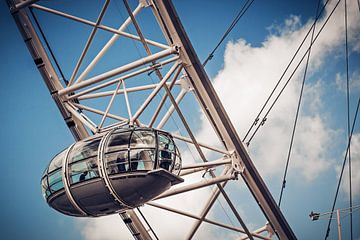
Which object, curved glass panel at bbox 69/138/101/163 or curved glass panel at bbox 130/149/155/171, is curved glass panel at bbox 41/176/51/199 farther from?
curved glass panel at bbox 130/149/155/171

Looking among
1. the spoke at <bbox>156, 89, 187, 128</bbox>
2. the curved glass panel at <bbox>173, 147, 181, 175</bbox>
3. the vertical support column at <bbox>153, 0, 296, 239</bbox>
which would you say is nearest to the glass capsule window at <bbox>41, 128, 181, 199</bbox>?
the curved glass panel at <bbox>173, 147, 181, 175</bbox>

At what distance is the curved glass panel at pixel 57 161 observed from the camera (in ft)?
39.9

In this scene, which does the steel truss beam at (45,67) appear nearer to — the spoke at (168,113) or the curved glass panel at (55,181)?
the spoke at (168,113)

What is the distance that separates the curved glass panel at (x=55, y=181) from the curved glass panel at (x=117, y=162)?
56.6 inches

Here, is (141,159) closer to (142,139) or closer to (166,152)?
(142,139)

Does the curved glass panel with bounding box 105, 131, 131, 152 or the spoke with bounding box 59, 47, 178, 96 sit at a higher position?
the spoke with bounding box 59, 47, 178, 96

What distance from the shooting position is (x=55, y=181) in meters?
12.1

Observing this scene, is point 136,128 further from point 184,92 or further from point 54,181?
point 184,92

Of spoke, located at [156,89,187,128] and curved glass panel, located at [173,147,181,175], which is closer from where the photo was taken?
curved glass panel, located at [173,147,181,175]

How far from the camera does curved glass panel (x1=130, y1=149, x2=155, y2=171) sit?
11535 millimetres

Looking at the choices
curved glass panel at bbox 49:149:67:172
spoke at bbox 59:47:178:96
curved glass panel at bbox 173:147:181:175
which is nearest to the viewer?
curved glass panel at bbox 49:149:67:172

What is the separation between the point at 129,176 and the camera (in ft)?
37.5

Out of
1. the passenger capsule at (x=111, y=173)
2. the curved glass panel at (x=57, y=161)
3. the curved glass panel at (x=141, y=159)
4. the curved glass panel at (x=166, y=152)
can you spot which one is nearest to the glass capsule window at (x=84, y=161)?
the passenger capsule at (x=111, y=173)

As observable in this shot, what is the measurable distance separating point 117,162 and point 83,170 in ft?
2.94
